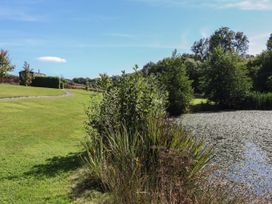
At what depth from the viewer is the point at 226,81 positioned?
3466 centimetres

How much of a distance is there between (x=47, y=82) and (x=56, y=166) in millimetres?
33522

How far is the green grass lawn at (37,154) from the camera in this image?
21.6ft

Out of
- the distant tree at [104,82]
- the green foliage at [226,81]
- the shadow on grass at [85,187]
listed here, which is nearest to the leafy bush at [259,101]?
the green foliage at [226,81]

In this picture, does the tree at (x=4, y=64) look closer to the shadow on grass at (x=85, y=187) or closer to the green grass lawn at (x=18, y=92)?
the green grass lawn at (x=18, y=92)

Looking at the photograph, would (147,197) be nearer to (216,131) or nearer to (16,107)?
(216,131)

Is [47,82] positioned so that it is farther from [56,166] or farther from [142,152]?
[142,152]

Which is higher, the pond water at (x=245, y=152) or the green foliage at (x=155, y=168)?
the green foliage at (x=155, y=168)

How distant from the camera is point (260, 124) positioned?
2156 cm

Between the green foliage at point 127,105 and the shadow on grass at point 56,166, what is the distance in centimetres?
95

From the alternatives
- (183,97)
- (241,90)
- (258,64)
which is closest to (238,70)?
(241,90)

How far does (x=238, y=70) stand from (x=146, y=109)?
2783cm

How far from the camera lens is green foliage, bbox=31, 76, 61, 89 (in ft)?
132

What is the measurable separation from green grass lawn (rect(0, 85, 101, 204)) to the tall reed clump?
84 centimetres

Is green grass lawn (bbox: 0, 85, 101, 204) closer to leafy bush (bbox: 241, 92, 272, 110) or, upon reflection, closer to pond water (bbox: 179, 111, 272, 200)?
pond water (bbox: 179, 111, 272, 200)
